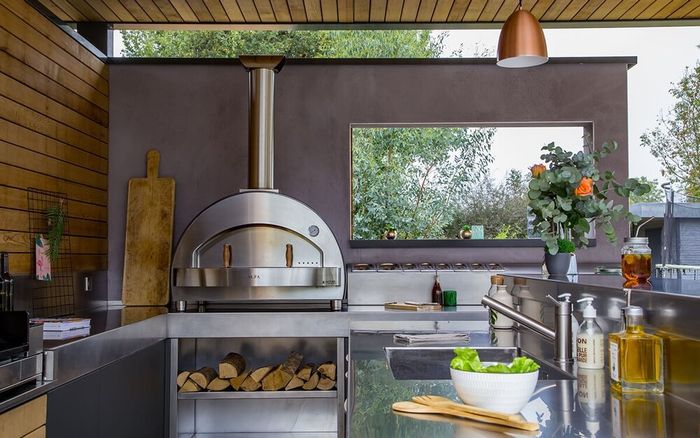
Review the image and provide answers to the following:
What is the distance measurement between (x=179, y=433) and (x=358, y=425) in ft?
9.44

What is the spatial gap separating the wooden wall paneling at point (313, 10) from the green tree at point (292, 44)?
18 centimetres

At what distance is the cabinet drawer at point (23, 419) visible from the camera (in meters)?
1.90

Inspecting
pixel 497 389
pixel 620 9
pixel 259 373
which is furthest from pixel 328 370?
pixel 497 389

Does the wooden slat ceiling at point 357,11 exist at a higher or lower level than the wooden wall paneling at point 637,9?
lower

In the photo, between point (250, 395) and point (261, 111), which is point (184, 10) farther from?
point (250, 395)

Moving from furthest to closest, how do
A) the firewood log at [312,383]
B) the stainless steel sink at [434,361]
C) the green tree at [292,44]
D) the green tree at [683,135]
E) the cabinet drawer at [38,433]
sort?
the green tree at [683,135] → the green tree at [292,44] → the firewood log at [312,383] → the cabinet drawer at [38,433] → the stainless steel sink at [434,361]

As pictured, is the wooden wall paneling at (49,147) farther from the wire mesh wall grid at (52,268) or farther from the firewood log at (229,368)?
the firewood log at (229,368)

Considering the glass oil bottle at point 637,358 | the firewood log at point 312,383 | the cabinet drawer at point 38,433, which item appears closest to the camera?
the glass oil bottle at point 637,358

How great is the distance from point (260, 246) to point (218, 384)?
0.78m

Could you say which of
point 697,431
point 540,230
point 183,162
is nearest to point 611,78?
point 540,230

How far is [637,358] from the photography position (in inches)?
56.6

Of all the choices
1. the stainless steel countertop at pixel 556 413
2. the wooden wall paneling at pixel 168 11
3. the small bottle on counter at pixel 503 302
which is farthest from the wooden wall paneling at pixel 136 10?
the stainless steel countertop at pixel 556 413

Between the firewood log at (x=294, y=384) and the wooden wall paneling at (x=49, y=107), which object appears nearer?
the wooden wall paneling at (x=49, y=107)

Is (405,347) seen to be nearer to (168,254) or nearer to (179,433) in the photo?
(179,433)
